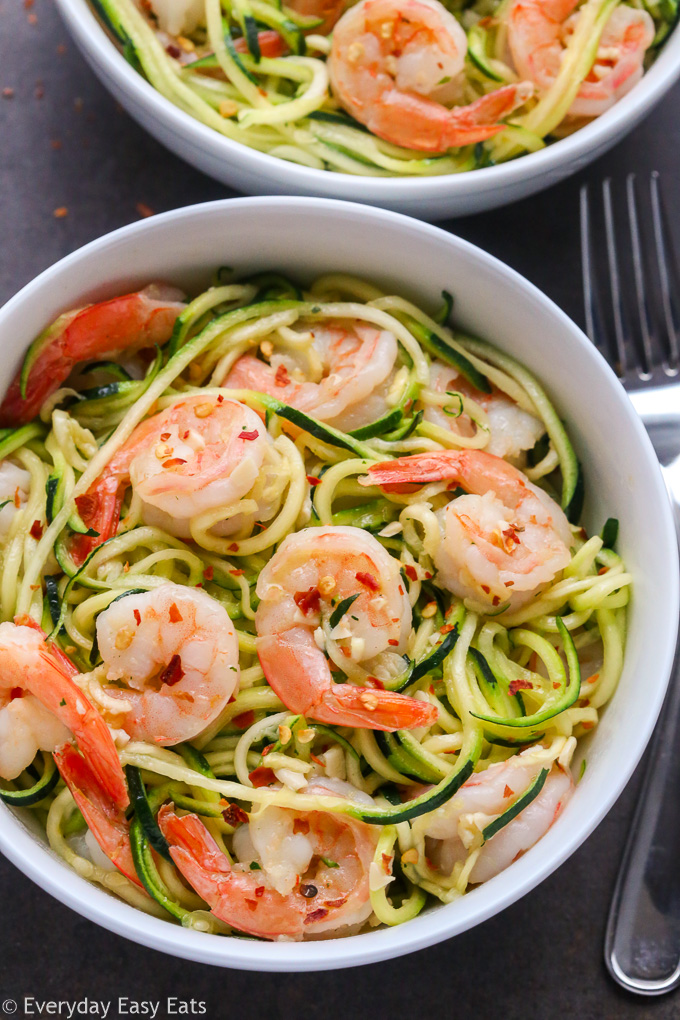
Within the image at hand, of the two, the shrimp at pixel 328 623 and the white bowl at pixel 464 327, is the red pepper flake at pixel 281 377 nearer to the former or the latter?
the white bowl at pixel 464 327

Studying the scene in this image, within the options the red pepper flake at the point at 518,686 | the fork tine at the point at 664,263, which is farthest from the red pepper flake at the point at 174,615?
the fork tine at the point at 664,263

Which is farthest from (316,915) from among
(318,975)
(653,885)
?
(653,885)

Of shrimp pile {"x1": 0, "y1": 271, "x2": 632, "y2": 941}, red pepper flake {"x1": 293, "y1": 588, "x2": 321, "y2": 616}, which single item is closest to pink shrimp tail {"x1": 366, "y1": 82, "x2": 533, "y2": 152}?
shrimp pile {"x1": 0, "y1": 271, "x2": 632, "y2": 941}

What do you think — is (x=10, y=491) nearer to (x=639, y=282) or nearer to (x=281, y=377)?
(x=281, y=377)

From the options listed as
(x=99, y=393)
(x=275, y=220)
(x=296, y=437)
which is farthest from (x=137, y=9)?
(x=296, y=437)

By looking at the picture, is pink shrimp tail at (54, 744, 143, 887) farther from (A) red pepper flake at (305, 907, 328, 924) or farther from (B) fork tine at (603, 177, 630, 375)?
(B) fork tine at (603, 177, 630, 375)
